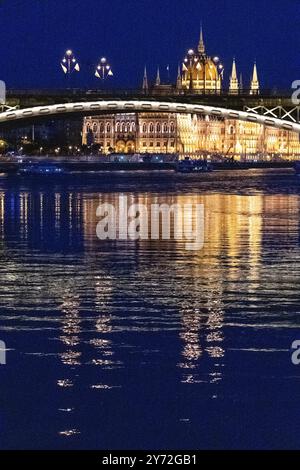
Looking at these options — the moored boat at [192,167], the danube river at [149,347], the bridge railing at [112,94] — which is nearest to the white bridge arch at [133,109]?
the bridge railing at [112,94]

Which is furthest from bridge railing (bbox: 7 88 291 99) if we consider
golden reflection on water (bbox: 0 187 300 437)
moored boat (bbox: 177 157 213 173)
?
moored boat (bbox: 177 157 213 173)

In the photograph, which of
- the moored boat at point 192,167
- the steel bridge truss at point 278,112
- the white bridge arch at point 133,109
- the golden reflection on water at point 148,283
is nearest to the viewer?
the golden reflection on water at point 148,283

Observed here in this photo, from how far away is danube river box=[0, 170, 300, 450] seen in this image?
11.8 meters

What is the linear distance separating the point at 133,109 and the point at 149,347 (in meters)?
72.9

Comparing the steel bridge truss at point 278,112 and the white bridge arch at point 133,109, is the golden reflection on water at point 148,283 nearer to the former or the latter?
the white bridge arch at point 133,109

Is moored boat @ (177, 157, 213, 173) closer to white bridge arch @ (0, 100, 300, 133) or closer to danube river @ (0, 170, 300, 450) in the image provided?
white bridge arch @ (0, 100, 300, 133)

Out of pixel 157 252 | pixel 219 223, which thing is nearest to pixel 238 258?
pixel 157 252

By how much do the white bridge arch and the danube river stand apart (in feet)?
181

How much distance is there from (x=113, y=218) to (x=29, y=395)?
1111 inches

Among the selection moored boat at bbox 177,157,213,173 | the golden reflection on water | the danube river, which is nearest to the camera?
the danube river

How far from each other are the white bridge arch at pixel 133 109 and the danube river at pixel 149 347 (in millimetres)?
55146

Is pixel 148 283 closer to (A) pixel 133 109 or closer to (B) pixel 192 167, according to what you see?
(A) pixel 133 109

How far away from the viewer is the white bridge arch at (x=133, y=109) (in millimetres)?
83812
